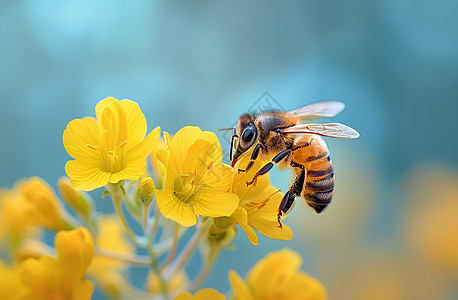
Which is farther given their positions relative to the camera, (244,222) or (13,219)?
(13,219)

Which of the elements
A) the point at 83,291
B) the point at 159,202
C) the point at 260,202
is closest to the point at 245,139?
the point at 260,202

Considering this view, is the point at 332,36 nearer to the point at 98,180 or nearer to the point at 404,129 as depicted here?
the point at 404,129

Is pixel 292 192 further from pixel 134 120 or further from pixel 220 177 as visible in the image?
pixel 134 120

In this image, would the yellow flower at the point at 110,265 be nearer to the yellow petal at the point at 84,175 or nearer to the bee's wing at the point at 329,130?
the yellow petal at the point at 84,175

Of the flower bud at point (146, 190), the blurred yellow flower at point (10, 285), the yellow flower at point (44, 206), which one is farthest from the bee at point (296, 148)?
the blurred yellow flower at point (10, 285)

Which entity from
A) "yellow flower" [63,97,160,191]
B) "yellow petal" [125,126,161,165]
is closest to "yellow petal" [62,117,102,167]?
"yellow flower" [63,97,160,191]

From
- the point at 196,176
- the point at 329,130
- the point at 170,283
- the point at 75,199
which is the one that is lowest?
the point at 170,283
